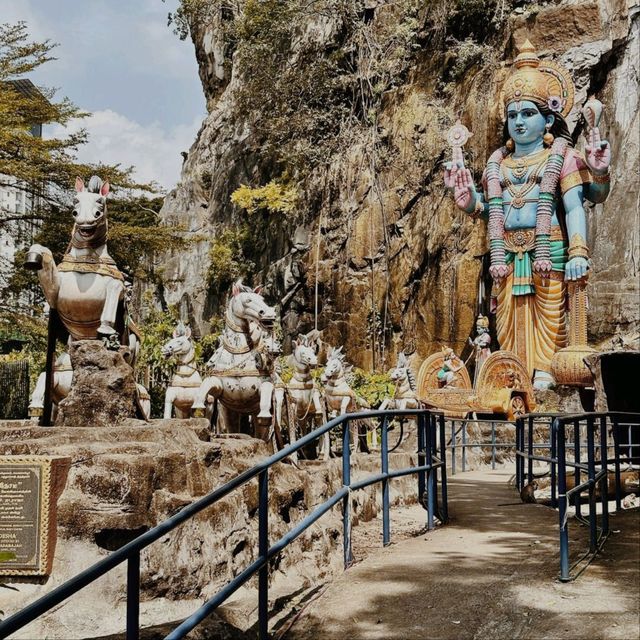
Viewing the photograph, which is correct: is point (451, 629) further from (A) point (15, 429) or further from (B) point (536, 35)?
(B) point (536, 35)

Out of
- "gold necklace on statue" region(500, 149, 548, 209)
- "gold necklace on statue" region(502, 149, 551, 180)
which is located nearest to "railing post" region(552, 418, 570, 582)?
"gold necklace on statue" region(500, 149, 548, 209)

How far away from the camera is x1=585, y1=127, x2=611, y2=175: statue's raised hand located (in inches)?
677

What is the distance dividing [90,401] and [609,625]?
4346 mm

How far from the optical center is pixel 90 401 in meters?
6.77

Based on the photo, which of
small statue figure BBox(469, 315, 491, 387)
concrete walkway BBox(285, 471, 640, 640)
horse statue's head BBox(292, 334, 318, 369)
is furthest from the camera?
small statue figure BBox(469, 315, 491, 387)

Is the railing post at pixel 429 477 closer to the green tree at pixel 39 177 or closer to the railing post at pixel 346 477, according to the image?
the railing post at pixel 346 477

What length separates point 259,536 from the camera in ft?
13.1

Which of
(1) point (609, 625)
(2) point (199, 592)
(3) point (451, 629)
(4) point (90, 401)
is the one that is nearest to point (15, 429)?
(4) point (90, 401)

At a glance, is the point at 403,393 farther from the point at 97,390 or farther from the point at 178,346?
the point at 97,390

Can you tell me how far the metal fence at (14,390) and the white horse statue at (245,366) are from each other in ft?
32.1

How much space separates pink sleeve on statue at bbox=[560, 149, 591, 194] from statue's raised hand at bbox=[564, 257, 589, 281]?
1.64 m

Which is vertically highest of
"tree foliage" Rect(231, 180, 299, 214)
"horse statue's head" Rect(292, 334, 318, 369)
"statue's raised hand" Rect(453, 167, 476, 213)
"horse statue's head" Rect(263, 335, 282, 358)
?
"tree foliage" Rect(231, 180, 299, 214)

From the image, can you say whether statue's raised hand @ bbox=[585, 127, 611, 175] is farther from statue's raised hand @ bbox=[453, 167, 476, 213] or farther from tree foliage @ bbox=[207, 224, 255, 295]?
tree foliage @ bbox=[207, 224, 255, 295]

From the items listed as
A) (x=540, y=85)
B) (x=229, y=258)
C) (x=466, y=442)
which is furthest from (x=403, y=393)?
(x=229, y=258)
